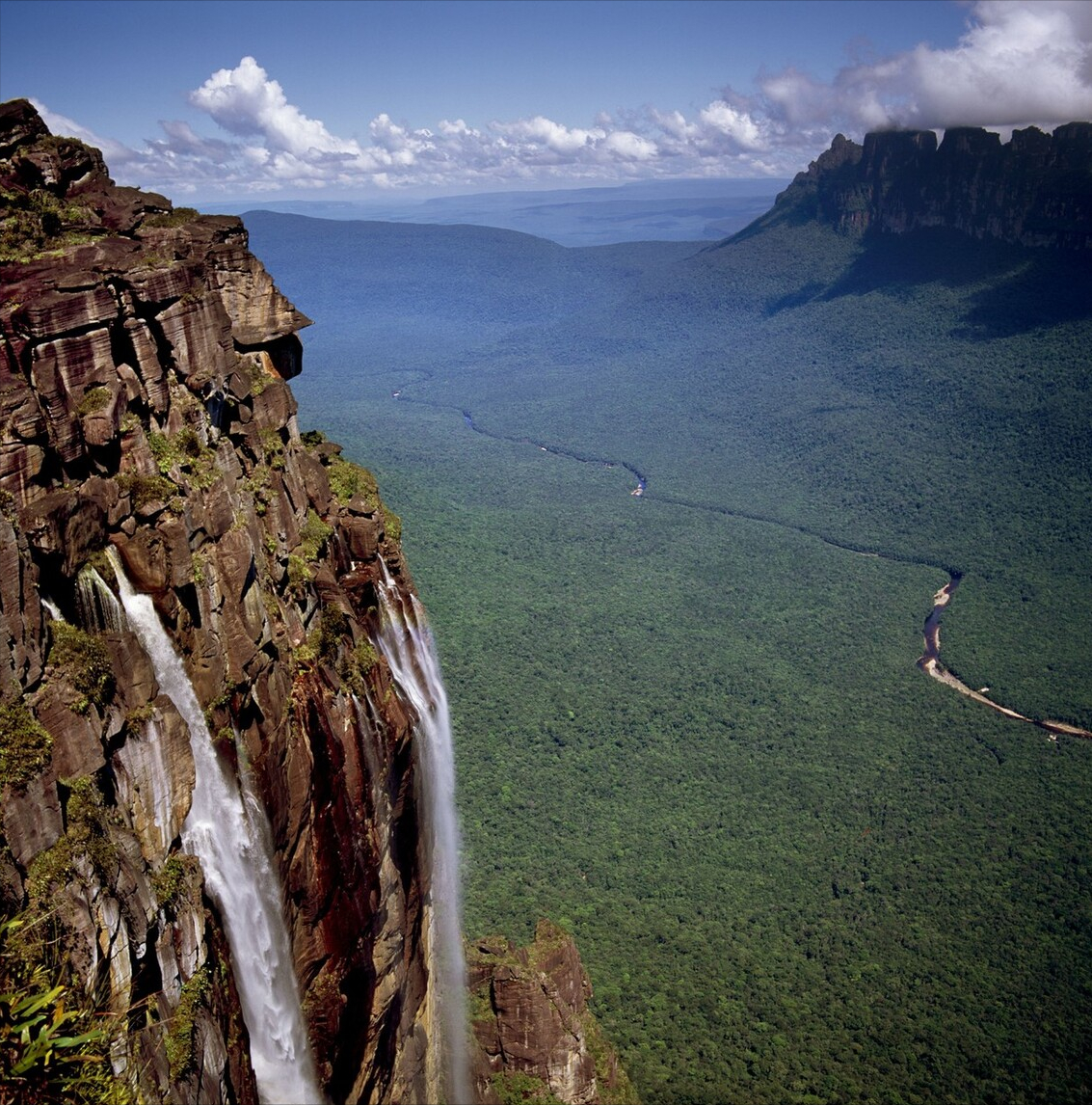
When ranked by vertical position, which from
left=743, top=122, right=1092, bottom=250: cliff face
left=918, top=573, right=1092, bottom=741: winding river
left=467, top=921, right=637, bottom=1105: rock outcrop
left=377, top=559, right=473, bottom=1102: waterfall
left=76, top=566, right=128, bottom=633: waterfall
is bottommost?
left=918, top=573, right=1092, bottom=741: winding river

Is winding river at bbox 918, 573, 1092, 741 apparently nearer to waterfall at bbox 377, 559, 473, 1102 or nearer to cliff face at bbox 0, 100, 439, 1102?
waterfall at bbox 377, 559, 473, 1102

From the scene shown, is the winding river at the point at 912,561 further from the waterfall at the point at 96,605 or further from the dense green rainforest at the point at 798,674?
the waterfall at the point at 96,605

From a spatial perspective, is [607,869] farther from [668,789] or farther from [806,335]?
[806,335]

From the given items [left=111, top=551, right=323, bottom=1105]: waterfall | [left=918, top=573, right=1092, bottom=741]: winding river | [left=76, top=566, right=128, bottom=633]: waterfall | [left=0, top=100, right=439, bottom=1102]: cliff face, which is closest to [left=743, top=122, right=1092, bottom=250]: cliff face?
[left=918, top=573, right=1092, bottom=741]: winding river

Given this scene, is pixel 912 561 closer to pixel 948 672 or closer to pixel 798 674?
pixel 948 672

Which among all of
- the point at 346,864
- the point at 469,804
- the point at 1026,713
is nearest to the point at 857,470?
the point at 1026,713

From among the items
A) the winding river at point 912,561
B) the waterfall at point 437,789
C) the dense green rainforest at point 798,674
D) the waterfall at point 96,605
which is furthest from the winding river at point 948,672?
the waterfall at point 96,605

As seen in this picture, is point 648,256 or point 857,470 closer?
point 857,470
